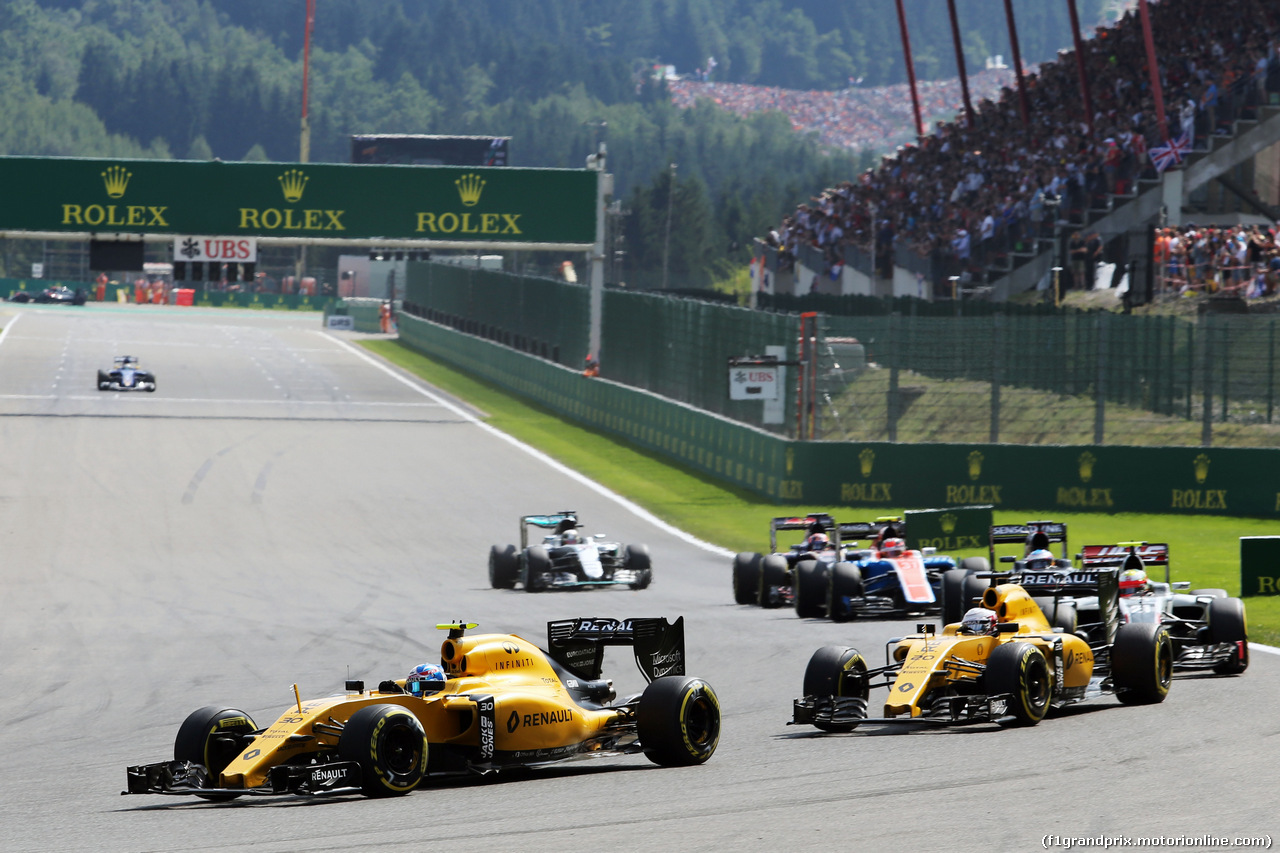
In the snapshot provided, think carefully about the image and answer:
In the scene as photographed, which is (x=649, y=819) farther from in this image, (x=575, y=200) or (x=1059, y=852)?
(x=575, y=200)

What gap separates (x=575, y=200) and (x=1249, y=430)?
20455 millimetres

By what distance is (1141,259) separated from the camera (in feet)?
115

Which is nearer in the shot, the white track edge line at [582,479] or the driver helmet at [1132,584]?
the driver helmet at [1132,584]

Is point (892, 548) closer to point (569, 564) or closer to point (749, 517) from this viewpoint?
point (569, 564)

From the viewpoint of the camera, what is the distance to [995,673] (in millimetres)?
11617

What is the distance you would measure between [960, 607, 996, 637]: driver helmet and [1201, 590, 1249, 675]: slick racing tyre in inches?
110

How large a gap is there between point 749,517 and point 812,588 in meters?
9.75

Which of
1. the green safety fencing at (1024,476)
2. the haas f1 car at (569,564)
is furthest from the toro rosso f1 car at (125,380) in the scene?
the haas f1 car at (569,564)

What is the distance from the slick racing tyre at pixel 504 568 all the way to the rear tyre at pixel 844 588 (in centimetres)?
477

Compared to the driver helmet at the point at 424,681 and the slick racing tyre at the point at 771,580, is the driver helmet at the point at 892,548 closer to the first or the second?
the slick racing tyre at the point at 771,580

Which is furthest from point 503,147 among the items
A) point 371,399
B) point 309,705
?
point 309,705

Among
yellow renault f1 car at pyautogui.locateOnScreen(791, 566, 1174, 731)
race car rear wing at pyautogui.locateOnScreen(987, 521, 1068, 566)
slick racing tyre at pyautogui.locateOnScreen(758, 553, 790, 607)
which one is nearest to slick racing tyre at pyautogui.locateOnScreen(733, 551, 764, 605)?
slick racing tyre at pyautogui.locateOnScreen(758, 553, 790, 607)

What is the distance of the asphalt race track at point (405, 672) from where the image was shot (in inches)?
340

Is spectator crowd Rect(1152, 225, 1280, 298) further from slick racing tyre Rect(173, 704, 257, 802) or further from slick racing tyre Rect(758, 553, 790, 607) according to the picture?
slick racing tyre Rect(173, 704, 257, 802)
